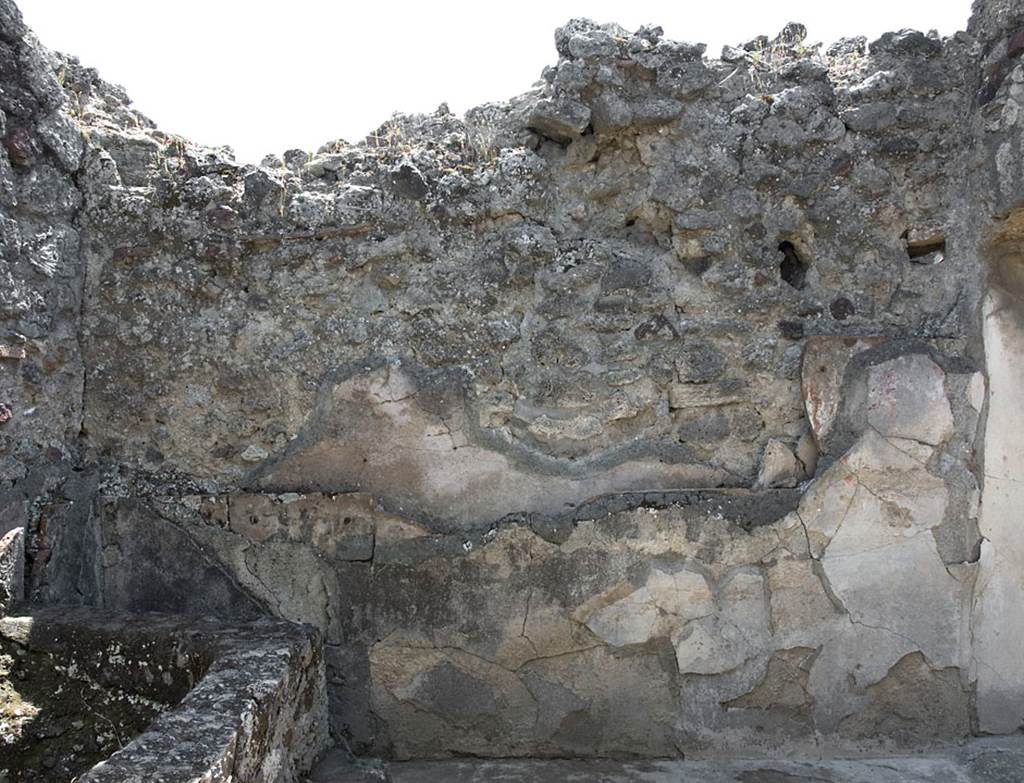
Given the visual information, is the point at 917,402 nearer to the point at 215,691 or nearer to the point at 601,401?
the point at 601,401

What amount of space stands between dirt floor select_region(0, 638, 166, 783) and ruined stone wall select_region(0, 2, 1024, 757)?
50 centimetres

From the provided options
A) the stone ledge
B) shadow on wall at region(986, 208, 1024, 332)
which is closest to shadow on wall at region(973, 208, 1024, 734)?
shadow on wall at region(986, 208, 1024, 332)

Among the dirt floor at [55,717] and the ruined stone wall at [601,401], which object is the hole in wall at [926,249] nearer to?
the ruined stone wall at [601,401]

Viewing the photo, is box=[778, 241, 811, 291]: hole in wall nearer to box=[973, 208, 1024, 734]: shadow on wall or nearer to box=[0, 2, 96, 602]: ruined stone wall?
box=[973, 208, 1024, 734]: shadow on wall

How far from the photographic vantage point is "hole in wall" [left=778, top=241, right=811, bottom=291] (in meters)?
3.14

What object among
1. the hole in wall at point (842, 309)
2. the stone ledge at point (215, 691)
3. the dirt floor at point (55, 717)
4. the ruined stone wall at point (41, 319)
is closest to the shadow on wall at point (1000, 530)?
the hole in wall at point (842, 309)

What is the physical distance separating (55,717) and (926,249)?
3.04 m

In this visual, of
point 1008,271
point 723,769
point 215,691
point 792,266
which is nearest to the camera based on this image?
point 215,691

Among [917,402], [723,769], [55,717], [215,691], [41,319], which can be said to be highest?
[41,319]

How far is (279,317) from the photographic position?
127 inches

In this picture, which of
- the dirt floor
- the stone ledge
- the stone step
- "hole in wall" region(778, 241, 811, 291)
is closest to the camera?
the stone ledge

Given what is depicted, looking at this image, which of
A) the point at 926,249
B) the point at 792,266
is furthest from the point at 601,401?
the point at 926,249

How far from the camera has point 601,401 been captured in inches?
123

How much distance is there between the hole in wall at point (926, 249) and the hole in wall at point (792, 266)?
13.0 inches
